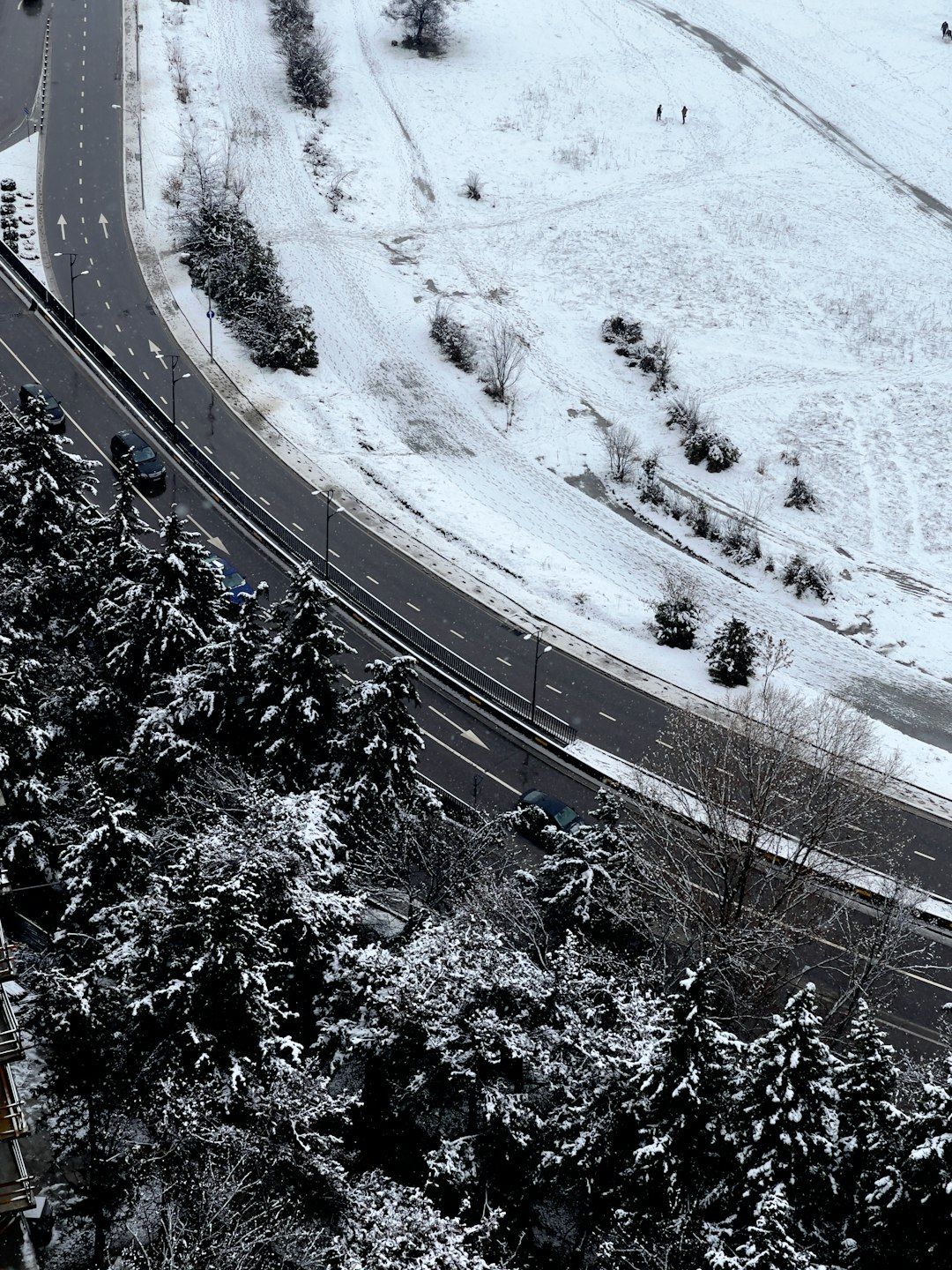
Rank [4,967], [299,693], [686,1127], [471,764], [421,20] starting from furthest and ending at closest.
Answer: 1. [421,20]
2. [471,764]
3. [299,693]
4. [686,1127]
5. [4,967]

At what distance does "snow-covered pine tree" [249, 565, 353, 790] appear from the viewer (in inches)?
Result: 1761

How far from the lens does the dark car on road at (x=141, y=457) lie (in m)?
72.1

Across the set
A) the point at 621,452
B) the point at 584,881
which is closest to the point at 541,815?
the point at 584,881

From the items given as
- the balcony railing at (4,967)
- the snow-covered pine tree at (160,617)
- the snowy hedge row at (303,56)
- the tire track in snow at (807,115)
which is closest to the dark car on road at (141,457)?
the snow-covered pine tree at (160,617)

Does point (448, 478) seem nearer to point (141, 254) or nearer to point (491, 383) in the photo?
point (491, 383)

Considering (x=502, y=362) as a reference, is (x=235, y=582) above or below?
below

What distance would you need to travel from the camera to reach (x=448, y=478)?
265ft

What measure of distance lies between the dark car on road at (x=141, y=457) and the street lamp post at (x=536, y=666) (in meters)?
22.6

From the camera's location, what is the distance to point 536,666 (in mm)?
62281

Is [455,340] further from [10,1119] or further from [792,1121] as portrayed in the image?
[10,1119]

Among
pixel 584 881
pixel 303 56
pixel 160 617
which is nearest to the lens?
pixel 584 881

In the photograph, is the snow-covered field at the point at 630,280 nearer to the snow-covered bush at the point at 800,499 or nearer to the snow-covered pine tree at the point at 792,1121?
the snow-covered bush at the point at 800,499

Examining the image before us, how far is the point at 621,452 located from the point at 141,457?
94.7 ft

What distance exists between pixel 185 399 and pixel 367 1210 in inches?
2377
